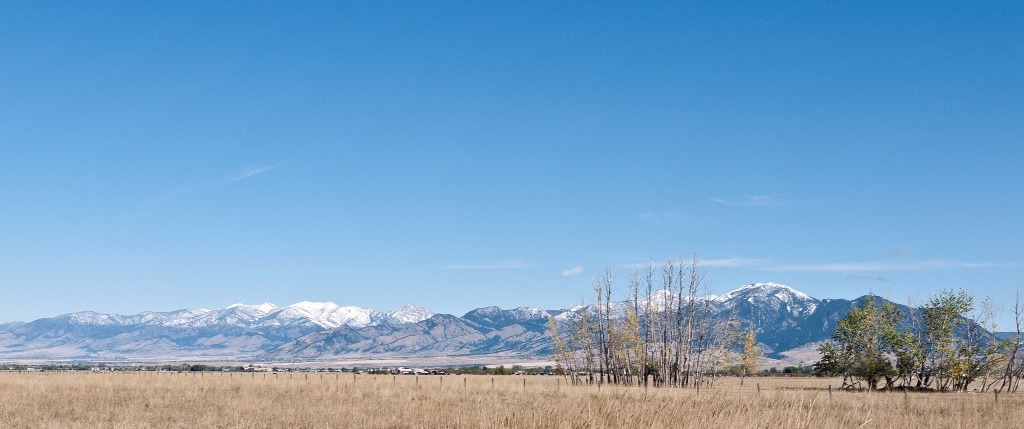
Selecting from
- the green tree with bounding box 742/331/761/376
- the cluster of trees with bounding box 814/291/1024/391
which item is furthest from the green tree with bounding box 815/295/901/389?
the green tree with bounding box 742/331/761/376

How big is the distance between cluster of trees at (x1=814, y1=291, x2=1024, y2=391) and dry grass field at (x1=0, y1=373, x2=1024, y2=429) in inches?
1102

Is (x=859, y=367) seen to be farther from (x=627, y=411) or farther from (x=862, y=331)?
(x=627, y=411)

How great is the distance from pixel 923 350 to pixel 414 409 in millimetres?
53143

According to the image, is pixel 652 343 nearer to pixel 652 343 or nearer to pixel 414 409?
pixel 652 343

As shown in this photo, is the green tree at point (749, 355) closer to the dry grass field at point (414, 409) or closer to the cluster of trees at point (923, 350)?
the cluster of trees at point (923, 350)

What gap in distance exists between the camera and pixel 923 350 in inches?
2815

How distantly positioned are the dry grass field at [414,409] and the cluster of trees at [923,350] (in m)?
Result: 28.0

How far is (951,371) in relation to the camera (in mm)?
70500

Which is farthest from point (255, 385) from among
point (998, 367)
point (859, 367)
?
point (998, 367)

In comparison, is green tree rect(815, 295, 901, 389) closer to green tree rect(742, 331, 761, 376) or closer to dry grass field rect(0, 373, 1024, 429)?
dry grass field rect(0, 373, 1024, 429)

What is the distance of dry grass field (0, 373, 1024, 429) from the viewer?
590 inches

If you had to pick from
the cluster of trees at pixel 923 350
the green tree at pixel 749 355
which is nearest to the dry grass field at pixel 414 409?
the cluster of trees at pixel 923 350

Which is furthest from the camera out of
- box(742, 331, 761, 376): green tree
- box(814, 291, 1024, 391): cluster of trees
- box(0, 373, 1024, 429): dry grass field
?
box(742, 331, 761, 376): green tree

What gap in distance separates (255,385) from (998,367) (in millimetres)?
59280
